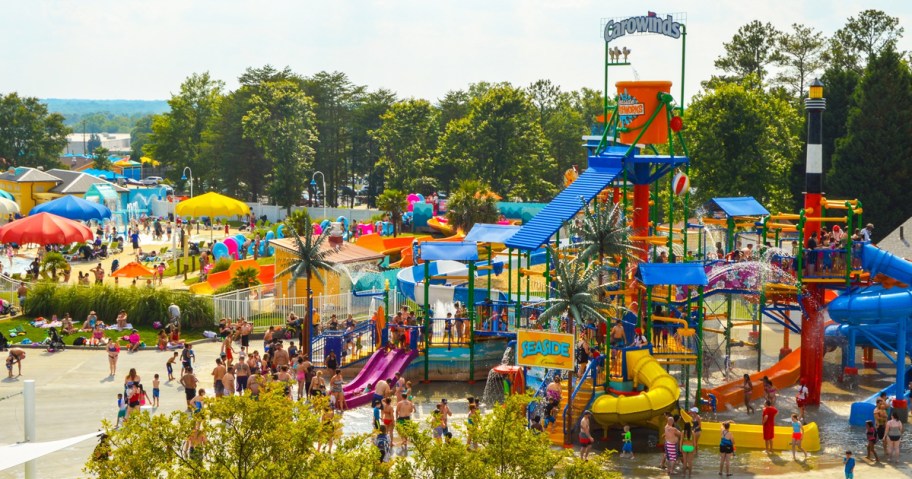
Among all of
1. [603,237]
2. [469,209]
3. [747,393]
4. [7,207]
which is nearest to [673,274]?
[603,237]

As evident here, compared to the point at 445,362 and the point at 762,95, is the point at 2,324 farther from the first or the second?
the point at 762,95

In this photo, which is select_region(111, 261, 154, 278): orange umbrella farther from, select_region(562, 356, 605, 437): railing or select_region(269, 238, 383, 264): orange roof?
select_region(562, 356, 605, 437): railing

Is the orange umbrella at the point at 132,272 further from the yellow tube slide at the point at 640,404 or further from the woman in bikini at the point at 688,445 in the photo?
the woman in bikini at the point at 688,445

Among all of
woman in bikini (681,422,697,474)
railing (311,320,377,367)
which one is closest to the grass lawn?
railing (311,320,377,367)

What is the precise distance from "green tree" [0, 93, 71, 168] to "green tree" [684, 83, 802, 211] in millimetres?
73233

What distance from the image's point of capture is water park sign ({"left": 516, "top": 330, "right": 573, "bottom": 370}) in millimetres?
25531

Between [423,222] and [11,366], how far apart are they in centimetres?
3859

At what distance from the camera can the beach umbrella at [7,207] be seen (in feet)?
225

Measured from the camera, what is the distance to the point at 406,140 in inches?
3273

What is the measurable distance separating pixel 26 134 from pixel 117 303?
257 feet

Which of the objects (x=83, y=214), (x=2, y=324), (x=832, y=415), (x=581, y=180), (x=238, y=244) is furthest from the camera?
(x=83, y=214)

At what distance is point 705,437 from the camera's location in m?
25.7

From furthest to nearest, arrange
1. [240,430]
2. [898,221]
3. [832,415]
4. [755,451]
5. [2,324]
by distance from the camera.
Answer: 1. [898,221]
2. [2,324]
3. [832,415]
4. [755,451]
5. [240,430]

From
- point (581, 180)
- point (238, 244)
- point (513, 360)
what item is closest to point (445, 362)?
point (513, 360)
